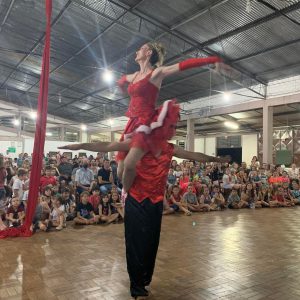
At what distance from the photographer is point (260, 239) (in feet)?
14.1

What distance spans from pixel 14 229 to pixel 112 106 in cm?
1374

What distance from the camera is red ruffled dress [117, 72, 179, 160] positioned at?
2215mm

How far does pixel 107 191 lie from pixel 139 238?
4.37 meters

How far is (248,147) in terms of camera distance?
18016mm

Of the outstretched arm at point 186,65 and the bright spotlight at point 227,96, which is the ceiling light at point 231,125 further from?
the outstretched arm at point 186,65

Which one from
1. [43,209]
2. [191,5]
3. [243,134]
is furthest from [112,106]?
[43,209]

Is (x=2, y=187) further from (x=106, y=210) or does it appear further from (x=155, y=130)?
Answer: (x=155, y=130)

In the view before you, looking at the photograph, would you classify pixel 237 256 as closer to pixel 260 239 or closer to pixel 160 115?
pixel 260 239

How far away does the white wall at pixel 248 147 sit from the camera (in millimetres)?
17719

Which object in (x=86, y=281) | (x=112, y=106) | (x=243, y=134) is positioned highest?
(x=112, y=106)

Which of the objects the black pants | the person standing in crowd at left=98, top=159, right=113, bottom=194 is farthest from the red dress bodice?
the person standing in crowd at left=98, top=159, right=113, bottom=194

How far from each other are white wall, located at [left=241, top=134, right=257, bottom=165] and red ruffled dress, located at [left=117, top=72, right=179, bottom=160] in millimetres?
16208

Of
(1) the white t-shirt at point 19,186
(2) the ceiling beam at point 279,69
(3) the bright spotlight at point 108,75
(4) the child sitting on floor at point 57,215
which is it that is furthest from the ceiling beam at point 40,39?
(2) the ceiling beam at point 279,69

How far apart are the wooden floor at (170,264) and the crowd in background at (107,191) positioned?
1.88 feet
